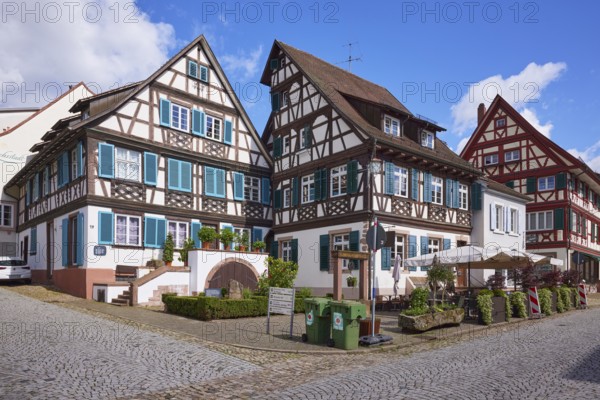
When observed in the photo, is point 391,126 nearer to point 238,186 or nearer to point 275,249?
point 238,186

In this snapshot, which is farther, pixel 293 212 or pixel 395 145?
pixel 293 212

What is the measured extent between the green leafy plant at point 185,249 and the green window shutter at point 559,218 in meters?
23.9

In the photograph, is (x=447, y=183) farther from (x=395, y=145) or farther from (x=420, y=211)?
(x=395, y=145)

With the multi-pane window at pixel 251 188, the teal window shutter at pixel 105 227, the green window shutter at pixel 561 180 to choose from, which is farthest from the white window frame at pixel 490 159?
the teal window shutter at pixel 105 227

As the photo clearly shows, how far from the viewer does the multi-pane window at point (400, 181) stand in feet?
76.9

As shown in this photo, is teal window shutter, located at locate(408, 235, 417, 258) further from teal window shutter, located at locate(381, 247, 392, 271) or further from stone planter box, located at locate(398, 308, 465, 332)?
stone planter box, located at locate(398, 308, 465, 332)

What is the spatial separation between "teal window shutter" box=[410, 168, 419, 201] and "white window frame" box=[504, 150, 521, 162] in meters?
16.0

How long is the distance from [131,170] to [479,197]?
17020 mm

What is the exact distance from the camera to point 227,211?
25469 mm

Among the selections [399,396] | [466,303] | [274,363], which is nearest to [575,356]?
[399,396]

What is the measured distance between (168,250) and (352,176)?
27.0 ft

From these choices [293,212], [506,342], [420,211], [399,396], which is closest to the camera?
[399,396]

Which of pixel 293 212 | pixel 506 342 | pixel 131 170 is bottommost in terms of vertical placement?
pixel 506 342

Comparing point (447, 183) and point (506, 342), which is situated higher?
point (447, 183)
